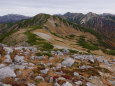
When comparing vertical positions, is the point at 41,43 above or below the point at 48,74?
below

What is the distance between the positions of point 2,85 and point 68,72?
9.42 meters

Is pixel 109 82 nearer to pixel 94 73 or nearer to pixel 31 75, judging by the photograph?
pixel 94 73

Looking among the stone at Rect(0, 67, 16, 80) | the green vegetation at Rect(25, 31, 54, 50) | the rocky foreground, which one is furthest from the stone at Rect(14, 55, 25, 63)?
the green vegetation at Rect(25, 31, 54, 50)

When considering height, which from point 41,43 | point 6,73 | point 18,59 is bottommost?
point 41,43

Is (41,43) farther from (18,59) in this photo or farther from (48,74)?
(48,74)

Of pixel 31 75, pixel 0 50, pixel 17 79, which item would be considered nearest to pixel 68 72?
pixel 31 75

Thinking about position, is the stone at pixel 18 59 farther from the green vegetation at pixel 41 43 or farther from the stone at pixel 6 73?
the green vegetation at pixel 41 43

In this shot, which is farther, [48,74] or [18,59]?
[18,59]

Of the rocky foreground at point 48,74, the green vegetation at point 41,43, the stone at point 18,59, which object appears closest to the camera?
the rocky foreground at point 48,74

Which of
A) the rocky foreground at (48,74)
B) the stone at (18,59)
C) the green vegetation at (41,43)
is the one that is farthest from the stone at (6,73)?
the green vegetation at (41,43)

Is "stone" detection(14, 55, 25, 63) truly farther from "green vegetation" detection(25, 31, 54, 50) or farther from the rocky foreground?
"green vegetation" detection(25, 31, 54, 50)

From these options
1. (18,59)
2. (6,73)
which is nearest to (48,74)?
(6,73)

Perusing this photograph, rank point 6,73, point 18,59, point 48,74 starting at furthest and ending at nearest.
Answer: point 18,59 → point 48,74 → point 6,73

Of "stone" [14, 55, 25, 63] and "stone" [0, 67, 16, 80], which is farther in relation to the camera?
"stone" [14, 55, 25, 63]
